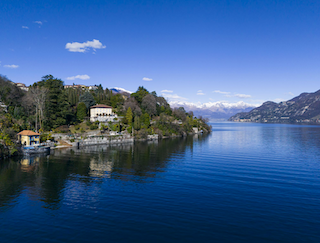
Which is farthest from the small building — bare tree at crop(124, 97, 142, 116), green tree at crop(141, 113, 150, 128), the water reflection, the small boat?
green tree at crop(141, 113, 150, 128)

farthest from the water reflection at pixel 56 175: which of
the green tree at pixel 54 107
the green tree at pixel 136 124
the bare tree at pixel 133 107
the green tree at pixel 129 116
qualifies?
the bare tree at pixel 133 107

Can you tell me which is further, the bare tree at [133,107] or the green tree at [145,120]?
the bare tree at [133,107]

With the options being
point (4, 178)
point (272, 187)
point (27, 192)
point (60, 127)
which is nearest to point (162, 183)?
point (272, 187)

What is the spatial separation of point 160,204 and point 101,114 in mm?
85169

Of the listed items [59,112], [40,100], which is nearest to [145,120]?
[59,112]

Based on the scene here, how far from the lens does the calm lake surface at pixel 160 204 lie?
18.8 meters

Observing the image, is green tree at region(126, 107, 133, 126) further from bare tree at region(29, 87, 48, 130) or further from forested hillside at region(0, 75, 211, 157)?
bare tree at region(29, 87, 48, 130)

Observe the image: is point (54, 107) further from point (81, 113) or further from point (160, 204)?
point (160, 204)

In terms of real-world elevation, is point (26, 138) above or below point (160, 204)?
above

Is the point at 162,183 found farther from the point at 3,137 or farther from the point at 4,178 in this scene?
the point at 3,137

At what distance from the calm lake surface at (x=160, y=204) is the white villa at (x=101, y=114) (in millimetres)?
57470

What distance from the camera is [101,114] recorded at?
103 meters

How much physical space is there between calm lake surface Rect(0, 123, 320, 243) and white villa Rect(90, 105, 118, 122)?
189 feet

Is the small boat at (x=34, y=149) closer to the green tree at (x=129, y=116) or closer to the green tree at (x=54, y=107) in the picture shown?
the green tree at (x=54, y=107)
